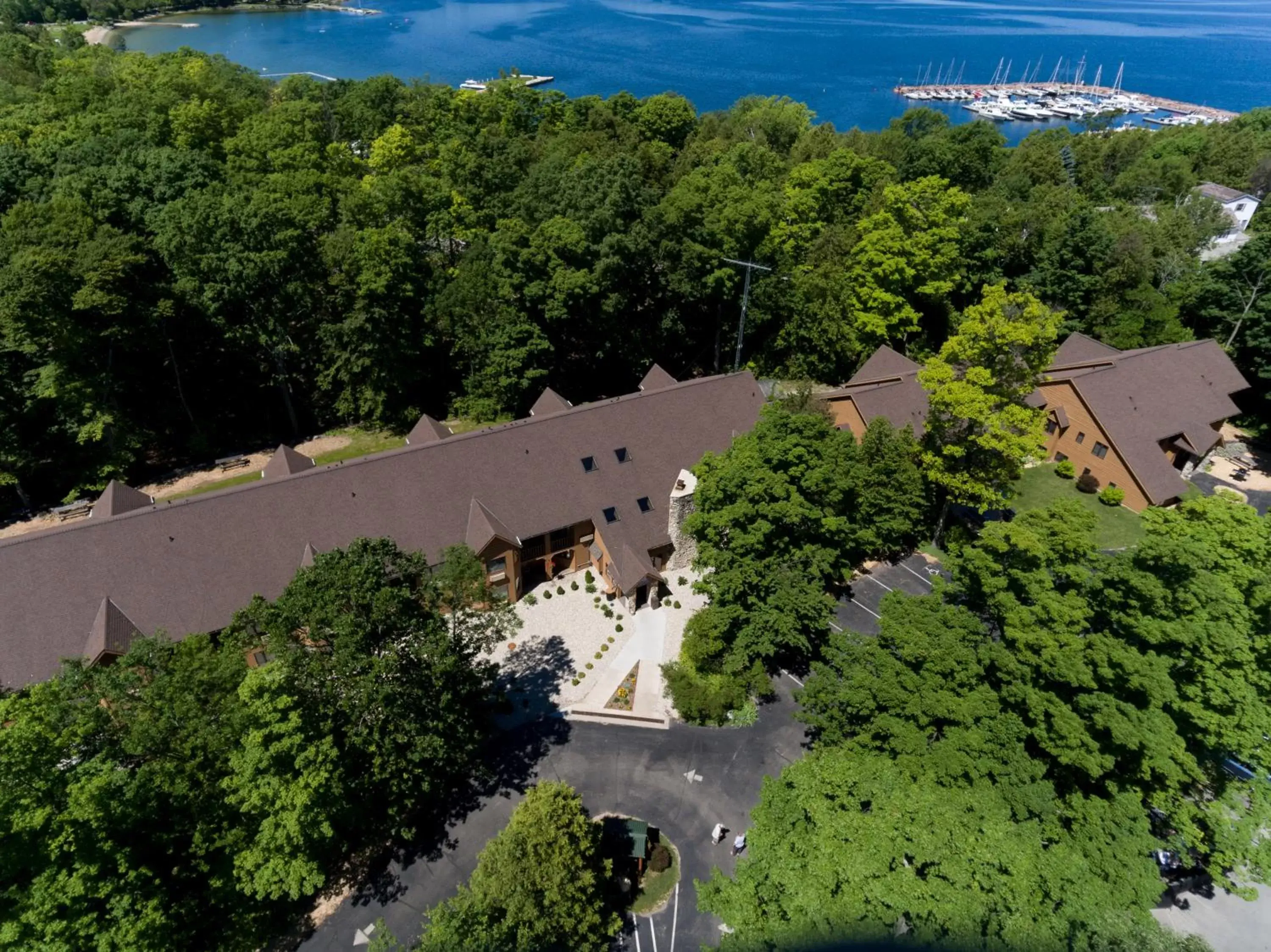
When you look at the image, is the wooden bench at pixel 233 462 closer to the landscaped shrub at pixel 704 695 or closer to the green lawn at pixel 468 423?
the green lawn at pixel 468 423

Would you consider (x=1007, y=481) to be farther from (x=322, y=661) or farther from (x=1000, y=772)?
(x=322, y=661)

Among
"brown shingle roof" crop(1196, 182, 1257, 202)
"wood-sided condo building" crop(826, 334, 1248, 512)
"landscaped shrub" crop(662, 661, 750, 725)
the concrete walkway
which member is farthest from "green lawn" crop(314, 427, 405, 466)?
"brown shingle roof" crop(1196, 182, 1257, 202)

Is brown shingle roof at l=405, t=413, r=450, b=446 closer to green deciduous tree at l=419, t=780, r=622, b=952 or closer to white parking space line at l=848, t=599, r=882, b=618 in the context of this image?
green deciduous tree at l=419, t=780, r=622, b=952

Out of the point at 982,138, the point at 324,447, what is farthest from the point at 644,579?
the point at 982,138

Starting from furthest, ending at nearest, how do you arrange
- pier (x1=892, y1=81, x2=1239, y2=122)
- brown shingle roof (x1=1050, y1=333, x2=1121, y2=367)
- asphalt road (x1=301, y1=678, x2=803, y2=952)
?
pier (x1=892, y1=81, x2=1239, y2=122), brown shingle roof (x1=1050, y1=333, x2=1121, y2=367), asphalt road (x1=301, y1=678, x2=803, y2=952)

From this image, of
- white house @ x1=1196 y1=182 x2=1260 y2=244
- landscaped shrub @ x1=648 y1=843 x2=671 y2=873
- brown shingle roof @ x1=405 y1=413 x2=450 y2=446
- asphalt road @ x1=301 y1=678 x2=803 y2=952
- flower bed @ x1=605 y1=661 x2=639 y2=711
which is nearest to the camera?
asphalt road @ x1=301 y1=678 x2=803 y2=952

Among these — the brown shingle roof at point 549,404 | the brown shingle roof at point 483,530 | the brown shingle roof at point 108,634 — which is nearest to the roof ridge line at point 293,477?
the brown shingle roof at point 549,404

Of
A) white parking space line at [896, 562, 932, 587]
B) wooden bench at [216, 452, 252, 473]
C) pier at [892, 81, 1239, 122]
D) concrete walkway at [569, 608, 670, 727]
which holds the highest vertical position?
pier at [892, 81, 1239, 122]
